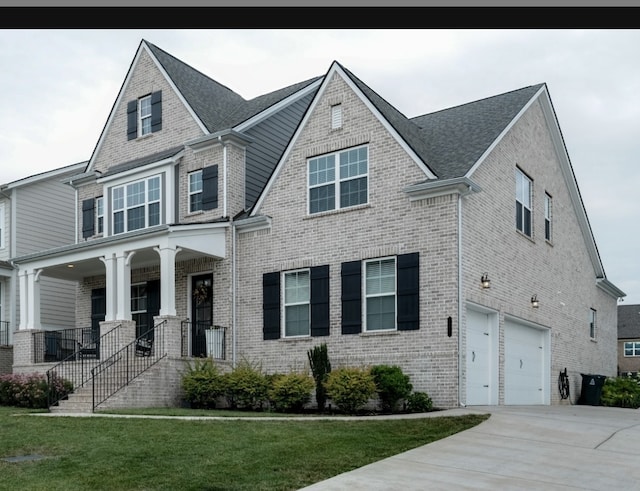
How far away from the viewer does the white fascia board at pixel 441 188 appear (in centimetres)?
1523

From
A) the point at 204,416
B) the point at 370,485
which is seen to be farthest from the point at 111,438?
the point at 370,485

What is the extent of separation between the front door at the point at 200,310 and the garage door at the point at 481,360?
686 centimetres

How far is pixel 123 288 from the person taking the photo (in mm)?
18609

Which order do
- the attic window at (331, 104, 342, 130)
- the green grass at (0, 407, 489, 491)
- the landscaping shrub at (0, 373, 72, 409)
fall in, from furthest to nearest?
the attic window at (331, 104, 342, 130) → the landscaping shrub at (0, 373, 72, 409) → the green grass at (0, 407, 489, 491)

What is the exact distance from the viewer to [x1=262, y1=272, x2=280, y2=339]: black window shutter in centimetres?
1795

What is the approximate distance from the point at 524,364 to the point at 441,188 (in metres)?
6.13

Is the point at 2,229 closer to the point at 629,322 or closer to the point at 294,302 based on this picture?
the point at 294,302

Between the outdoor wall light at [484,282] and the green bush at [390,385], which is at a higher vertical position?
the outdoor wall light at [484,282]

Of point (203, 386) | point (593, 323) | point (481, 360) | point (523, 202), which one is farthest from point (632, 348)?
point (203, 386)

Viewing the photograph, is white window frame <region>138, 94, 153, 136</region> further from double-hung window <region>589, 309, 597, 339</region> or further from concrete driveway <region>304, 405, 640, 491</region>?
double-hung window <region>589, 309, 597, 339</region>

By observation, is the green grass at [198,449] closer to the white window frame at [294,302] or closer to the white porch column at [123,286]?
the white window frame at [294,302]

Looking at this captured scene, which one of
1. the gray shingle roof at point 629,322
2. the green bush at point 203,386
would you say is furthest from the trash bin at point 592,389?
the gray shingle roof at point 629,322

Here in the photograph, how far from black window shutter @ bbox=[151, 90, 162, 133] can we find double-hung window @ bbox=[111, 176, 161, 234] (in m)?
1.85

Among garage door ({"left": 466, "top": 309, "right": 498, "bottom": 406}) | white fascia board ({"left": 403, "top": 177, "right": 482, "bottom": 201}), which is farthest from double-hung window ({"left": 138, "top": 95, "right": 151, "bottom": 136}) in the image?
garage door ({"left": 466, "top": 309, "right": 498, "bottom": 406})
